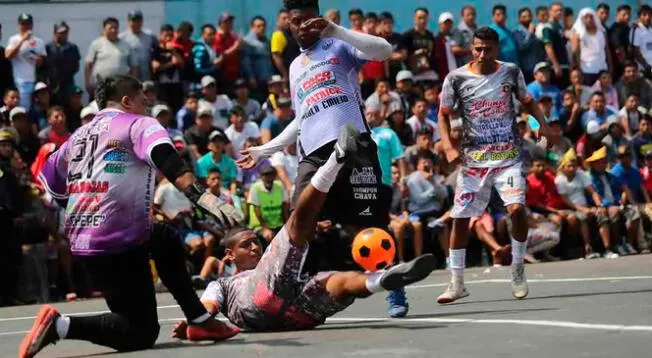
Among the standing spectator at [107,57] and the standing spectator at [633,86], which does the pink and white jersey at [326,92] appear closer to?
the standing spectator at [107,57]

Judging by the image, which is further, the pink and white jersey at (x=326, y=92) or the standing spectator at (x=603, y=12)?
the standing spectator at (x=603, y=12)

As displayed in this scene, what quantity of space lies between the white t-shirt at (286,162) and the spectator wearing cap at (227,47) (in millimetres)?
2917

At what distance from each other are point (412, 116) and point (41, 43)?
222 inches

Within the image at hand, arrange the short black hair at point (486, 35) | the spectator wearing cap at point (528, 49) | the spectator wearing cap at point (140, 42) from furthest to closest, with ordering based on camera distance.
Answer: the spectator wearing cap at point (528, 49), the spectator wearing cap at point (140, 42), the short black hair at point (486, 35)

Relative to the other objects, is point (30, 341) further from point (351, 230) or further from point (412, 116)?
point (412, 116)

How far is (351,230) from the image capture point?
11500mm

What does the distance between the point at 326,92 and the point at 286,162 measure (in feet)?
31.4

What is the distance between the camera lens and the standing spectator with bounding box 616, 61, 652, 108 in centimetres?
2530

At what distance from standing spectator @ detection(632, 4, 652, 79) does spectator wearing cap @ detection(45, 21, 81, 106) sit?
9.61 meters

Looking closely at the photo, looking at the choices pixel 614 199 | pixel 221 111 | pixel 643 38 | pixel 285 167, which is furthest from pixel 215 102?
pixel 643 38

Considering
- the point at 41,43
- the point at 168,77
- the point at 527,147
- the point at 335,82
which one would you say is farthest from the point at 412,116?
the point at 335,82

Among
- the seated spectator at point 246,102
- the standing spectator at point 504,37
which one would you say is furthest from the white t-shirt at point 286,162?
the standing spectator at point 504,37

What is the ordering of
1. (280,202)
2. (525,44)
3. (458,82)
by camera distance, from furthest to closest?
(525,44)
(280,202)
(458,82)

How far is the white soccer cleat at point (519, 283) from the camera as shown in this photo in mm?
13078
